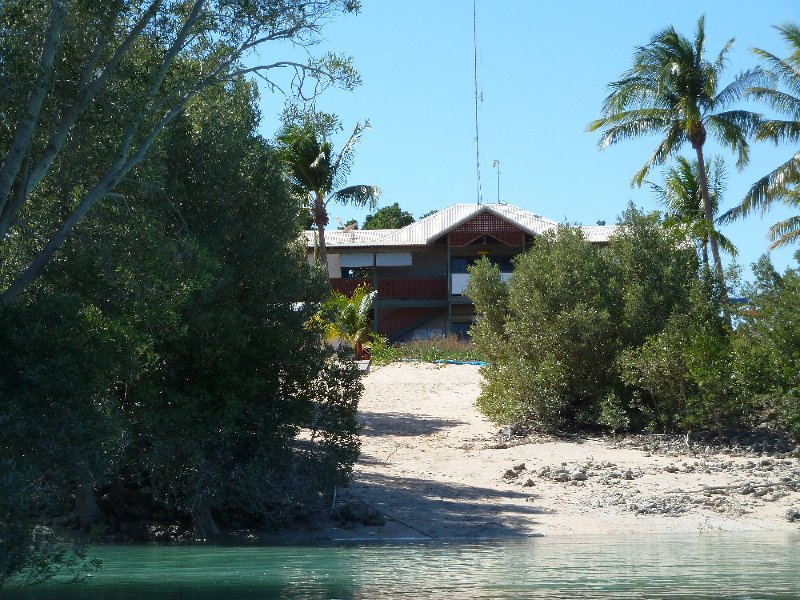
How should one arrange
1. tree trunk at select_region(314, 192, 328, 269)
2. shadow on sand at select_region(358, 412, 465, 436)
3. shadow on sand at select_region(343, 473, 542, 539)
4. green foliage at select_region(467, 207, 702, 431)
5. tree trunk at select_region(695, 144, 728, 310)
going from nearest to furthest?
shadow on sand at select_region(343, 473, 542, 539) < green foliage at select_region(467, 207, 702, 431) < shadow on sand at select_region(358, 412, 465, 436) < tree trunk at select_region(695, 144, 728, 310) < tree trunk at select_region(314, 192, 328, 269)

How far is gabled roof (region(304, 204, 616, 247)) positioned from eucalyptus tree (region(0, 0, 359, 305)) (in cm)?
3115

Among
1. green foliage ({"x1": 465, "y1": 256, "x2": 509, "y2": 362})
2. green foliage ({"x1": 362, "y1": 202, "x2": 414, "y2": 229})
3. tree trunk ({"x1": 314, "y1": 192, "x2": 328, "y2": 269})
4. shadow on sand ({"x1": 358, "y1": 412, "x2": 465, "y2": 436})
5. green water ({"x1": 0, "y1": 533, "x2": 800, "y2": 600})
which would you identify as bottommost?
green water ({"x1": 0, "y1": 533, "x2": 800, "y2": 600})

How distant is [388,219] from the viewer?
75.1 metres

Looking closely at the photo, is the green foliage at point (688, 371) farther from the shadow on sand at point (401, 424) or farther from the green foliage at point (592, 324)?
the shadow on sand at point (401, 424)

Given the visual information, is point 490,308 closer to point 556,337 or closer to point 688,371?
point 556,337

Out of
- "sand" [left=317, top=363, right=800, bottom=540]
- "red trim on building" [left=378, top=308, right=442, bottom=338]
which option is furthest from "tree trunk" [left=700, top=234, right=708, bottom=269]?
"red trim on building" [left=378, top=308, right=442, bottom=338]

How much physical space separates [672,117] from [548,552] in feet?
67.2

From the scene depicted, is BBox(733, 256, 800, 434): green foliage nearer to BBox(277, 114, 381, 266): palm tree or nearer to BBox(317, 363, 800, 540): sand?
BBox(317, 363, 800, 540): sand

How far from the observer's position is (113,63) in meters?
10.5

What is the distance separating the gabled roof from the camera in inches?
1724

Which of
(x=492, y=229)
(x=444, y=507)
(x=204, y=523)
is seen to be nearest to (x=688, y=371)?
(x=444, y=507)

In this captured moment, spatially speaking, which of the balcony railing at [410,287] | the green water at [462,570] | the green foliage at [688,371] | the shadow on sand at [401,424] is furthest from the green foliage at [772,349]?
the balcony railing at [410,287]

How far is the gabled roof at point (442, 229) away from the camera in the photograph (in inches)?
1724

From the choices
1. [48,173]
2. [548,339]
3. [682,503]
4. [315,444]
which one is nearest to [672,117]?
[548,339]
